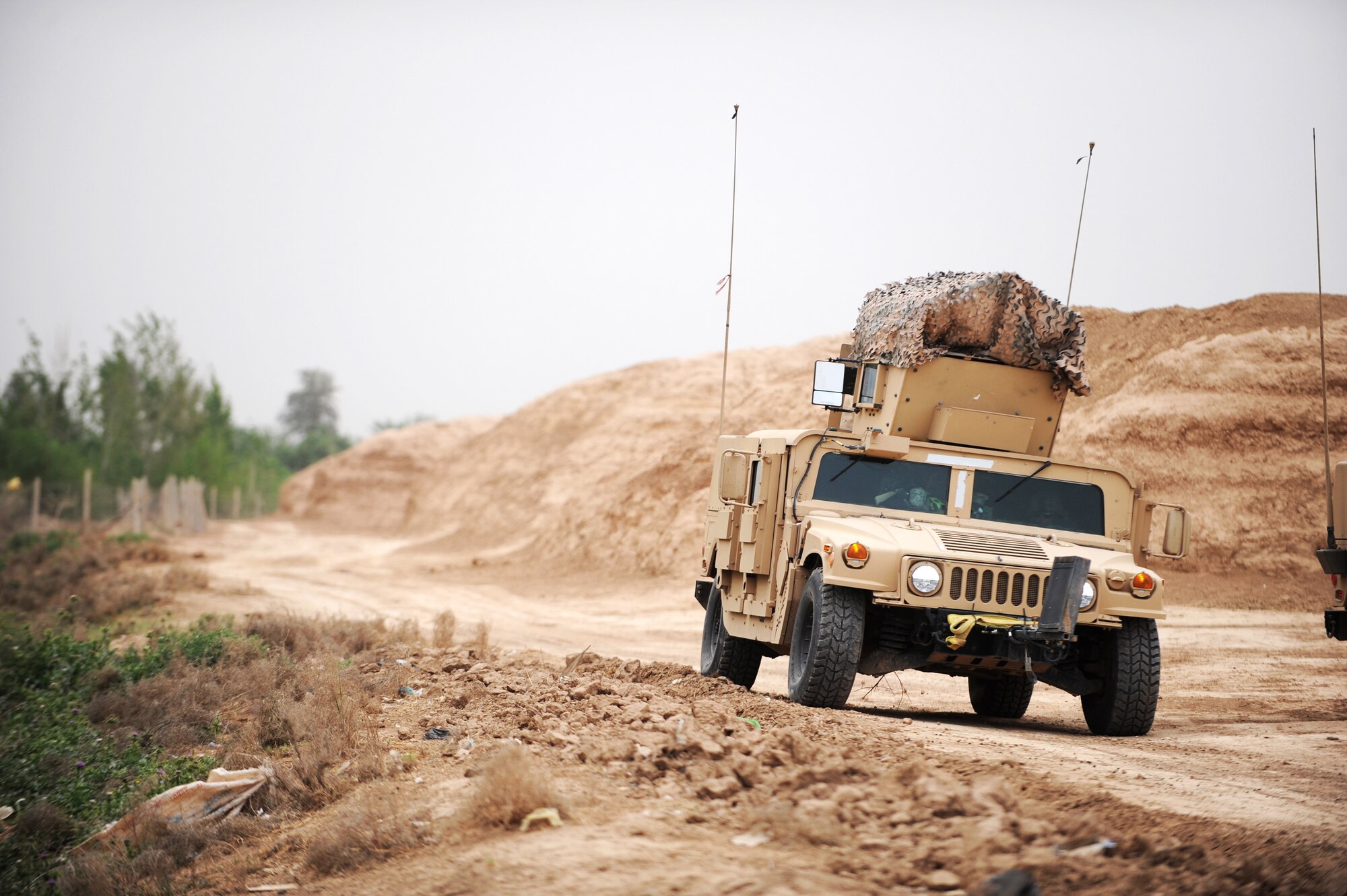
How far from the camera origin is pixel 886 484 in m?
9.63

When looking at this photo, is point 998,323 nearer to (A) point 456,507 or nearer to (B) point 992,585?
(B) point 992,585

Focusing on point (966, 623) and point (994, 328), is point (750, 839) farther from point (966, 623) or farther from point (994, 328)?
point (994, 328)

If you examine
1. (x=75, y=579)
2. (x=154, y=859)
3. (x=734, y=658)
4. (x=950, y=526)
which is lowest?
(x=75, y=579)

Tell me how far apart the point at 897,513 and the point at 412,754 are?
415cm

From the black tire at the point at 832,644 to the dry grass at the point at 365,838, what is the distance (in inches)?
129

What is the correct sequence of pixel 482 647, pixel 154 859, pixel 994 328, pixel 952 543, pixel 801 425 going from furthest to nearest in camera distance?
pixel 801 425
pixel 482 647
pixel 994 328
pixel 952 543
pixel 154 859

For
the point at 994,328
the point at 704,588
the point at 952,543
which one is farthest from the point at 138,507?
the point at 952,543

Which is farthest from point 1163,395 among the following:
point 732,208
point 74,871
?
point 74,871

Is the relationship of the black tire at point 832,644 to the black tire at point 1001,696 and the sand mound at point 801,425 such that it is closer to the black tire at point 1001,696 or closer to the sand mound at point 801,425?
the black tire at point 1001,696

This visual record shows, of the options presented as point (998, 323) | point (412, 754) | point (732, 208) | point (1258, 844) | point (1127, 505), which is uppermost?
point (732, 208)

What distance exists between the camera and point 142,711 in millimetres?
11273

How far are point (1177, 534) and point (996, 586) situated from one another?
6.91ft

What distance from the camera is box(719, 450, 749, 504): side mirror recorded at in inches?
381

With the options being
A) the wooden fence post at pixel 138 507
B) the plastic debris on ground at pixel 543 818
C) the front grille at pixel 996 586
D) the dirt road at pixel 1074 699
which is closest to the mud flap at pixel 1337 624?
the dirt road at pixel 1074 699
